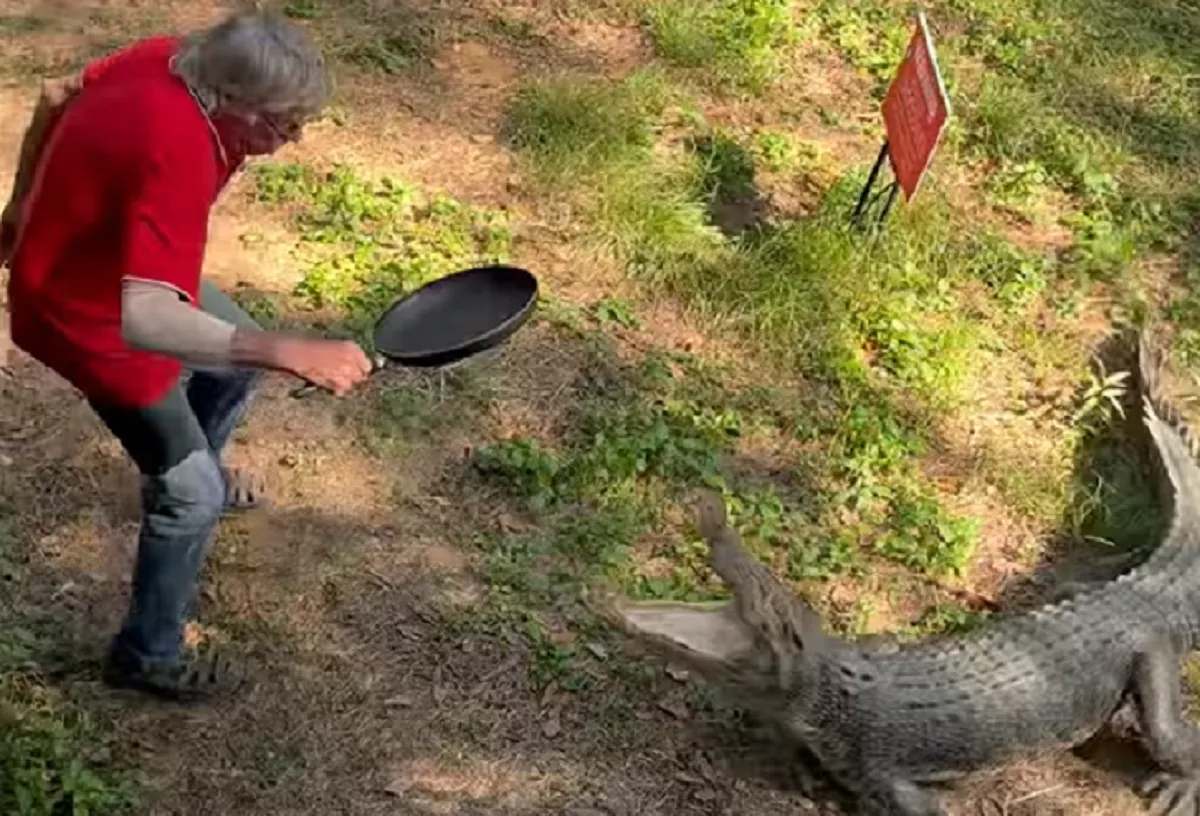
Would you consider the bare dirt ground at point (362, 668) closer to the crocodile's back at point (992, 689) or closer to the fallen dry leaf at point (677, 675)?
the fallen dry leaf at point (677, 675)

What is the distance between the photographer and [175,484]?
135 inches

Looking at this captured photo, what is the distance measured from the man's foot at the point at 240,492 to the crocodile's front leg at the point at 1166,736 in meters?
2.31

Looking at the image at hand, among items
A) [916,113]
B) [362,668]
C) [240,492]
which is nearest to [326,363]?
[362,668]

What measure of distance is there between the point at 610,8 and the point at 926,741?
3.63 m

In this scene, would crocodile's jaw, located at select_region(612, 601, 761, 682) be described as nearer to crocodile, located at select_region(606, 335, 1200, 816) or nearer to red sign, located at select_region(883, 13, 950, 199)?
crocodile, located at select_region(606, 335, 1200, 816)

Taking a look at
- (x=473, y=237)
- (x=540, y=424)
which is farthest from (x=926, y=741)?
(x=473, y=237)

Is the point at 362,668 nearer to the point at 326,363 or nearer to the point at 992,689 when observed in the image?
the point at 326,363

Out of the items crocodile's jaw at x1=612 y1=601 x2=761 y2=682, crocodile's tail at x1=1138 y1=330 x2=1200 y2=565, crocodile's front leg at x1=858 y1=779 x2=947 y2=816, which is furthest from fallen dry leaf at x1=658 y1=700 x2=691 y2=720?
crocodile's tail at x1=1138 y1=330 x2=1200 y2=565

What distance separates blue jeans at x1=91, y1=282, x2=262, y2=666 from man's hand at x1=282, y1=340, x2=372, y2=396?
307 millimetres

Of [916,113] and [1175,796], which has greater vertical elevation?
[916,113]

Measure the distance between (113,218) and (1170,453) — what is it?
3.14 meters

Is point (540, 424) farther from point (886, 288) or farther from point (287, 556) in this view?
point (886, 288)

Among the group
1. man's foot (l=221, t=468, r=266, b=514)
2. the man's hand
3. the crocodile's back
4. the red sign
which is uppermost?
the man's hand

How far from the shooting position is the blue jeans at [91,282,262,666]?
3.36 metres
